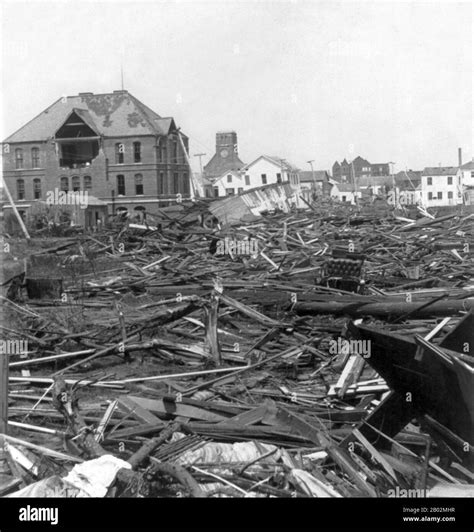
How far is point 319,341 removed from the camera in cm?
1014

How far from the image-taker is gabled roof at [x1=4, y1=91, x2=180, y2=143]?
24.7 meters

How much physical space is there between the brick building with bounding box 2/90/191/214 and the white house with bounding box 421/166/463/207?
47.0 m

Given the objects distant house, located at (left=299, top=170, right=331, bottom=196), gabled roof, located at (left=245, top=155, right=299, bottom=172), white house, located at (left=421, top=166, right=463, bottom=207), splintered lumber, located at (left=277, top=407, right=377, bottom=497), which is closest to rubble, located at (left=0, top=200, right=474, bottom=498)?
splintered lumber, located at (left=277, top=407, right=377, bottom=497)

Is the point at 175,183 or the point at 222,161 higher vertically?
the point at 222,161

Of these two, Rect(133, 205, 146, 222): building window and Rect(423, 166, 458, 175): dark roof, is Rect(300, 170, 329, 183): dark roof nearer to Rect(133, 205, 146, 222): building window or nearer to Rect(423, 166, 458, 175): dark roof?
Rect(423, 166, 458, 175): dark roof

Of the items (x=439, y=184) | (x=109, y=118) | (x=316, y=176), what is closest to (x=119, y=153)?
(x=109, y=118)

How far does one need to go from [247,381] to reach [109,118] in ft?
70.5

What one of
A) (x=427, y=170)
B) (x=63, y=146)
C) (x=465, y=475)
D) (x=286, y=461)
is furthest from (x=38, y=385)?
(x=427, y=170)

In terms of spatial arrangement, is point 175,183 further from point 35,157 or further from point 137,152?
point 35,157

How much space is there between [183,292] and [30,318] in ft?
11.5

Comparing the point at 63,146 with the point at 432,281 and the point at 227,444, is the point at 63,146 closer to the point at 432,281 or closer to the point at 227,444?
the point at 432,281

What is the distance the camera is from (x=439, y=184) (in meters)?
73.8
